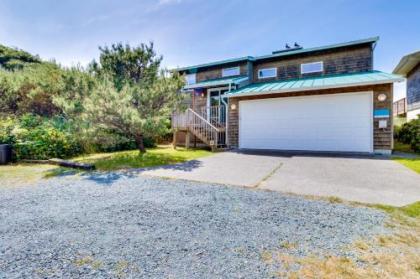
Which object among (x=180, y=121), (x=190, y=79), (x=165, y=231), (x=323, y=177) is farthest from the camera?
(x=190, y=79)

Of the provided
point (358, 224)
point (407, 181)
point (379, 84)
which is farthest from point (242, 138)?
point (358, 224)

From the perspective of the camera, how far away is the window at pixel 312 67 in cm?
1213

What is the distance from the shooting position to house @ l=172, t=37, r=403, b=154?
881cm

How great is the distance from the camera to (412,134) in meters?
9.41

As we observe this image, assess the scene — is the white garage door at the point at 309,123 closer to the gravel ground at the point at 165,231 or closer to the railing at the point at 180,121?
the railing at the point at 180,121

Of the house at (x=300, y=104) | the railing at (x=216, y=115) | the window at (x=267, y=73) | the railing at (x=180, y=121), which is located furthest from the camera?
the window at (x=267, y=73)

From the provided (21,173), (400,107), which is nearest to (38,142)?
(21,173)

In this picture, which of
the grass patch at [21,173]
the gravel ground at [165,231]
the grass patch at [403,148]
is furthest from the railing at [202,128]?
the grass patch at [403,148]

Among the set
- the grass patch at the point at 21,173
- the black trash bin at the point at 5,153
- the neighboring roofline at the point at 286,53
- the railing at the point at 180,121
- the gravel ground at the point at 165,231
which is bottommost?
the gravel ground at the point at 165,231

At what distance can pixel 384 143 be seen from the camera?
8.69 m

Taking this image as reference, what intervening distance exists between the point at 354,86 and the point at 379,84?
2.63 feet

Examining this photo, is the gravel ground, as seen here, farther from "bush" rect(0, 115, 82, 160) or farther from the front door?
the front door

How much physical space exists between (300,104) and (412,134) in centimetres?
467

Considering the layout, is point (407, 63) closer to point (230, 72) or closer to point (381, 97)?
point (381, 97)
